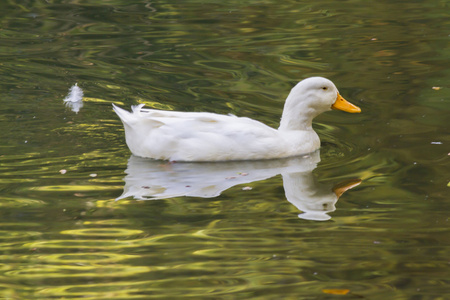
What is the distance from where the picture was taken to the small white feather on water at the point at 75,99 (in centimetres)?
1025

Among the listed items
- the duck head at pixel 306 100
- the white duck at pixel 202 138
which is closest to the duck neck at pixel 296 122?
the duck head at pixel 306 100

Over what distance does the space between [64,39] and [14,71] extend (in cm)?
233

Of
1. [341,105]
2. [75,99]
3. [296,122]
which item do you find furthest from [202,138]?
[75,99]

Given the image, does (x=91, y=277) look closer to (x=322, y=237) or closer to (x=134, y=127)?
(x=322, y=237)

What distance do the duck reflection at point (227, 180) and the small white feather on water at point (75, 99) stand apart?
1944 mm

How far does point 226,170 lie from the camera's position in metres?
8.14

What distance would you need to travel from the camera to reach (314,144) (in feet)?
28.8

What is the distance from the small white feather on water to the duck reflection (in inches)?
76.5

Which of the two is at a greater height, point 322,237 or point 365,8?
point 365,8

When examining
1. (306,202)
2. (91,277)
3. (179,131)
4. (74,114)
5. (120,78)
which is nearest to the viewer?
(91,277)

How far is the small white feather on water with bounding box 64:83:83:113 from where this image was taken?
10250mm

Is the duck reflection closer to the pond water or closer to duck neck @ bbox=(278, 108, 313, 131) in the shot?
the pond water

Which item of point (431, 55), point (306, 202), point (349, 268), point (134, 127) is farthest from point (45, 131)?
point (431, 55)

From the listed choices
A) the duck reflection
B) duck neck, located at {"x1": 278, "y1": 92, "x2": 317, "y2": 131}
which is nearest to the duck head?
duck neck, located at {"x1": 278, "y1": 92, "x2": 317, "y2": 131}
